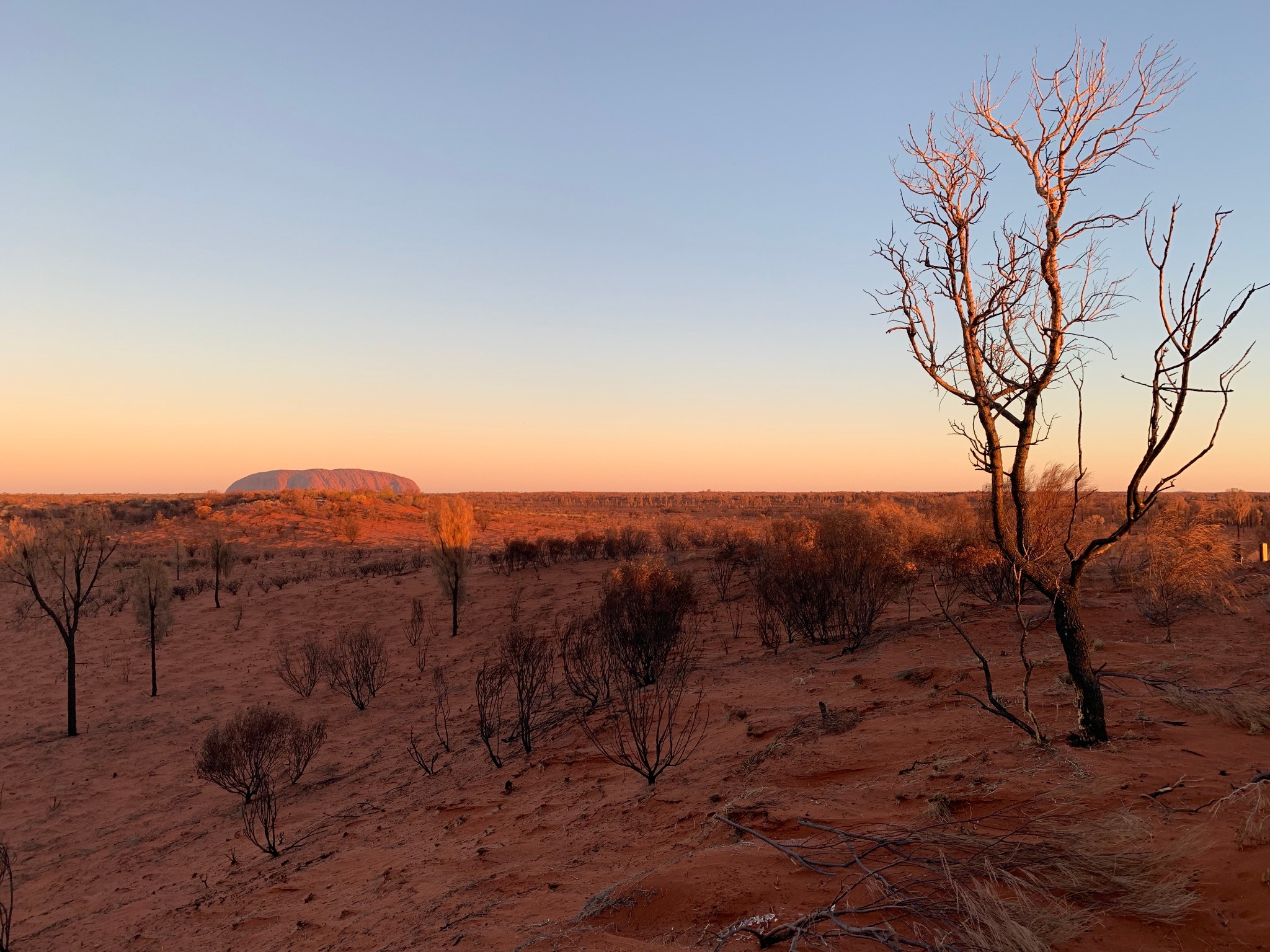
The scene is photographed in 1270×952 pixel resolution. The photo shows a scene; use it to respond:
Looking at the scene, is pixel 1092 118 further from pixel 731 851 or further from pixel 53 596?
pixel 53 596

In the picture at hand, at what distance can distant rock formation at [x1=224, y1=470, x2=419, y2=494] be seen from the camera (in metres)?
160

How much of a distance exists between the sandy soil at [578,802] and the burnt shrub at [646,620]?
3.85ft

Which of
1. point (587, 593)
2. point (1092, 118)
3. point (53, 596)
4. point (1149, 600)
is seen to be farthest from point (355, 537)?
point (1092, 118)

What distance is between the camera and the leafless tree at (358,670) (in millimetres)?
14664

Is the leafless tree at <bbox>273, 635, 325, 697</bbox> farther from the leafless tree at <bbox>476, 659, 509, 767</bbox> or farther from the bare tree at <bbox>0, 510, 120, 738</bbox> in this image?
the leafless tree at <bbox>476, 659, 509, 767</bbox>

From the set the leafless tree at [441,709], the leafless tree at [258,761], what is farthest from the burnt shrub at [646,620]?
the leafless tree at [258,761]

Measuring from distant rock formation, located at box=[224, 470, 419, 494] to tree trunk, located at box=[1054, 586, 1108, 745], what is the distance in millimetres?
160257

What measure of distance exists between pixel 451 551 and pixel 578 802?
14.6m

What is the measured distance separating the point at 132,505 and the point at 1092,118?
6130cm

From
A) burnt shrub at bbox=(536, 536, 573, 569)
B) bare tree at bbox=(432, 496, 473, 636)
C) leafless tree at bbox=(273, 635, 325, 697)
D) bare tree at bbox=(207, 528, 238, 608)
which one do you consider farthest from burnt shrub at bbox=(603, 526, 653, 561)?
bare tree at bbox=(207, 528, 238, 608)

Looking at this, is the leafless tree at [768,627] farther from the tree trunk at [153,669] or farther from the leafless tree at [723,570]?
the tree trunk at [153,669]

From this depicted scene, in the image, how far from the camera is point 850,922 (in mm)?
3123

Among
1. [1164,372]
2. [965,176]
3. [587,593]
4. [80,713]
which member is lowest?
[80,713]

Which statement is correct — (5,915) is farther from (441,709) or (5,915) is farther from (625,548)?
(625,548)
